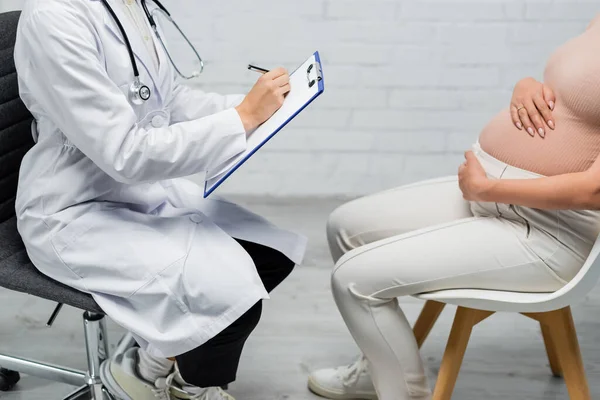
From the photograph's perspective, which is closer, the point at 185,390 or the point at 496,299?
the point at 496,299

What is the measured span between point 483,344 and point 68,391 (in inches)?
40.3

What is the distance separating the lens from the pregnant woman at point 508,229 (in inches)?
50.7

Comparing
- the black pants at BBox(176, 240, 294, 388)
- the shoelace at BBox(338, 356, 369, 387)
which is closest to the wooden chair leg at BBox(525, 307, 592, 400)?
the shoelace at BBox(338, 356, 369, 387)

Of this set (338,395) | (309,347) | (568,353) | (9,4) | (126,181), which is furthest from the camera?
(9,4)

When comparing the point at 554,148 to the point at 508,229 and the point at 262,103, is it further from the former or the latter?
the point at 262,103

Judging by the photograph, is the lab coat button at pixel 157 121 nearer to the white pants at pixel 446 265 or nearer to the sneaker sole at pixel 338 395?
the white pants at pixel 446 265

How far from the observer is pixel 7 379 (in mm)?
1729

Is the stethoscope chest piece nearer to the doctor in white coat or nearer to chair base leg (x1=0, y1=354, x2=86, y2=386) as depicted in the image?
the doctor in white coat

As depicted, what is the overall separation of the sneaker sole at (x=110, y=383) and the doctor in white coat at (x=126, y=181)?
222 mm

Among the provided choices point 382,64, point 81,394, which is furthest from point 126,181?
point 382,64

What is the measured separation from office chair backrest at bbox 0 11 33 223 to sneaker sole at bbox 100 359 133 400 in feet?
1.17

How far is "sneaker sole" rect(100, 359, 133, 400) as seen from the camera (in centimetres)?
152

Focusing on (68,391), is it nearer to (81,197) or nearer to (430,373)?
(81,197)

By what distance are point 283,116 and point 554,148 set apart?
1.57 feet
